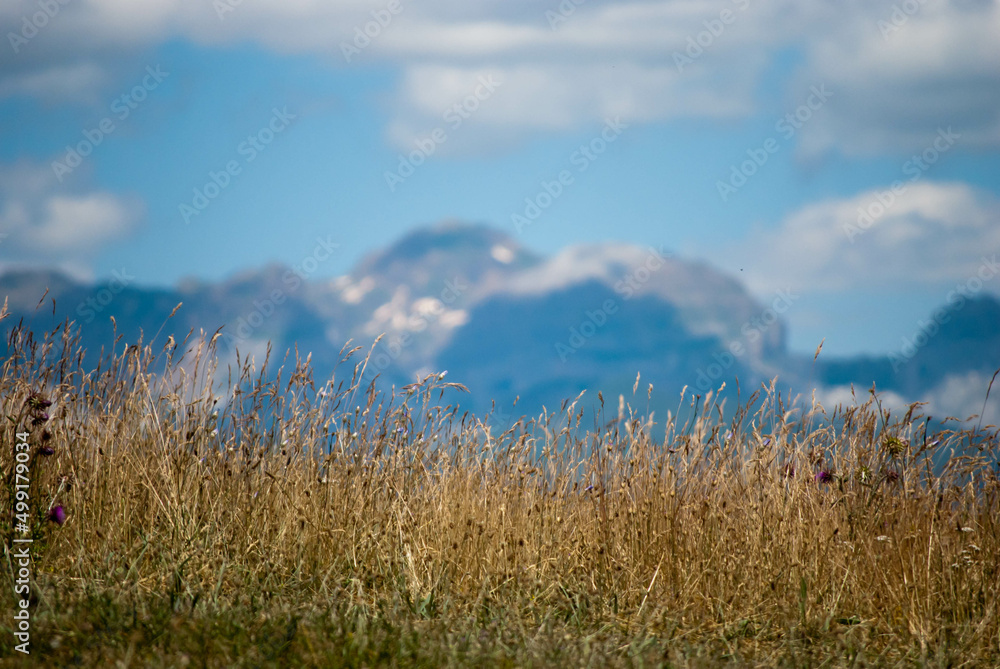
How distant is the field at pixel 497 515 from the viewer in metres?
4.24

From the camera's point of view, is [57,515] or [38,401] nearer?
[57,515]

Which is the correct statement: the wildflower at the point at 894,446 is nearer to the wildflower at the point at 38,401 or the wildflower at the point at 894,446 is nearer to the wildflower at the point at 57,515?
the wildflower at the point at 57,515

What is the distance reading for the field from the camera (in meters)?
4.24

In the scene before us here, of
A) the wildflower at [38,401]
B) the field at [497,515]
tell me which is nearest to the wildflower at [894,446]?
the field at [497,515]

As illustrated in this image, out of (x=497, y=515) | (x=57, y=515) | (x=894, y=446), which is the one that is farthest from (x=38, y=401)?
(x=894, y=446)

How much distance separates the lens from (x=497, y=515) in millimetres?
4848

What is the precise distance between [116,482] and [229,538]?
0.82m

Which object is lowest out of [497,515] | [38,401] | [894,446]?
[497,515]

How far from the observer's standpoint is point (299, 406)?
5.34m

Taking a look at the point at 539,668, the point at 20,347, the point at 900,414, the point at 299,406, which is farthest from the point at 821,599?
the point at 20,347

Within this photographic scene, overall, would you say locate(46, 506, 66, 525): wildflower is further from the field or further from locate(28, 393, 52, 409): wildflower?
locate(28, 393, 52, 409): wildflower

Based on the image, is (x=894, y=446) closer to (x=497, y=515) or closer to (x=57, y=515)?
(x=497, y=515)

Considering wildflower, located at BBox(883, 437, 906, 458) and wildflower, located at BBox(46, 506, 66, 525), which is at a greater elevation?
wildflower, located at BBox(883, 437, 906, 458)

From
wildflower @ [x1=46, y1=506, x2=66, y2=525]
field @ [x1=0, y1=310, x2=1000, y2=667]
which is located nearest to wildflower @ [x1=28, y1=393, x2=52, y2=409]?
field @ [x1=0, y1=310, x2=1000, y2=667]
